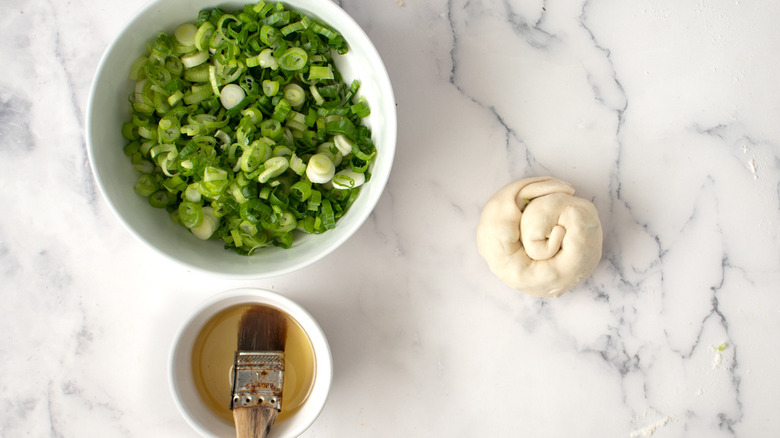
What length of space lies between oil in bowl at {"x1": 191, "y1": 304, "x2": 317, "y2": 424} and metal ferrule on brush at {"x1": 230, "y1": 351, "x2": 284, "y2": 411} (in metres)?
0.08

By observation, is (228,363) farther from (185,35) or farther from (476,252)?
(185,35)

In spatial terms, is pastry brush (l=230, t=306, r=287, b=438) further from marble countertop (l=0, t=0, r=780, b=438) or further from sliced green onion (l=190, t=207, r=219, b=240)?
sliced green onion (l=190, t=207, r=219, b=240)

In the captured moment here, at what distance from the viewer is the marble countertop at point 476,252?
1716mm

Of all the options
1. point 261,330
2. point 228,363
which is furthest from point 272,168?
point 228,363

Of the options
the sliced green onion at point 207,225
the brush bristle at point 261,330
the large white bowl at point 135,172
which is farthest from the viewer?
the brush bristle at point 261,330

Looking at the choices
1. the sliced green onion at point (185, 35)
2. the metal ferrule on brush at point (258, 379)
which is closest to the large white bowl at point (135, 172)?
the sliced green onion at point (185, 35)

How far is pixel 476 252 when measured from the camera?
174 cm

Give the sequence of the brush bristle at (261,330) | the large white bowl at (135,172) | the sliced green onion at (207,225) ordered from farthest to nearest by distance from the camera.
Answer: the brush bristle at (261,330), the sliced green onion at (207,225), the large white bowl at (135,172)

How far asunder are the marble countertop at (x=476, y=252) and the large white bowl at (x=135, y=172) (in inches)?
8.1

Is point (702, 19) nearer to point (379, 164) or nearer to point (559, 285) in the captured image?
point (559, 285)

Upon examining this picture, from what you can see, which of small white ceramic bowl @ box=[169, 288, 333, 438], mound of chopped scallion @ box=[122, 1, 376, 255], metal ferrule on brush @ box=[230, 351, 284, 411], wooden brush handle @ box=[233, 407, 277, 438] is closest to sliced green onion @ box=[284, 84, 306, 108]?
mound of chopped scallion @ box=[122, 1, 376, 255]

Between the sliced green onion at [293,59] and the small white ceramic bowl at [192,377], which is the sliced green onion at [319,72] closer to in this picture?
the sliced green onion at [293,59]

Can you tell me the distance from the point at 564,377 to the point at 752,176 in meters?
0.86

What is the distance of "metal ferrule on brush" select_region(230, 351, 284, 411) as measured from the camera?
1547mm
